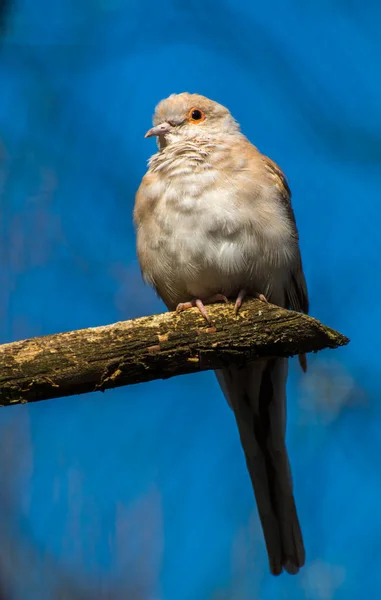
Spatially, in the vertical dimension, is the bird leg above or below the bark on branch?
above

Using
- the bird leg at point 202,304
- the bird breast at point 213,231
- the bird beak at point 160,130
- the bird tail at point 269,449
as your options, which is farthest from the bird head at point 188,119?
the bird tail at point 269,449

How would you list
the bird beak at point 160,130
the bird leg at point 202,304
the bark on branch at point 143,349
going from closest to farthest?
the bark on branch at point 143,349 < the bird leg at point 202,304 < the bird beak at point 160,130

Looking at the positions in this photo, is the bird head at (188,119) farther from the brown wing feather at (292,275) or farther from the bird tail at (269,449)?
the bird tail at (269,449)

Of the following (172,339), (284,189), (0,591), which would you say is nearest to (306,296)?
(284,189)

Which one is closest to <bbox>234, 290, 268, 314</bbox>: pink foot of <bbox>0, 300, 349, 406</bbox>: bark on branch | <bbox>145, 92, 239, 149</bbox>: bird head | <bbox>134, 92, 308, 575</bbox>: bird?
<bbox>134, 92, 308, 575</bbox>: bird

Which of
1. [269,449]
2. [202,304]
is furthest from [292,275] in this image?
[269,449]

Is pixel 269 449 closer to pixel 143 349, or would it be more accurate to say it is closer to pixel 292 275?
pixel 292 275

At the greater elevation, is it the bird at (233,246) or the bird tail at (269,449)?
the bird at (233,246)

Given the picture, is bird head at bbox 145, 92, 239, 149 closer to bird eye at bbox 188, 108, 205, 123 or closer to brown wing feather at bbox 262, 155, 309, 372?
bird eye at bbox 188, 108, 205, 123
